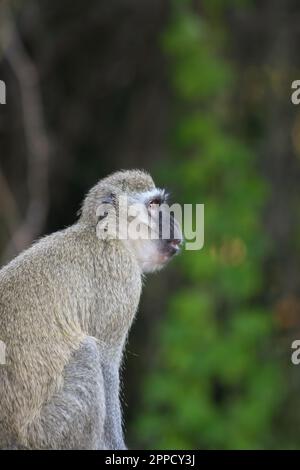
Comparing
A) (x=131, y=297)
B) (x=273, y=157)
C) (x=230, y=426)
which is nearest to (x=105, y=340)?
(x=131, y=297)

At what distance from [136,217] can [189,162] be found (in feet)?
14.9

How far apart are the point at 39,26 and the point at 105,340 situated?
603 centimetres

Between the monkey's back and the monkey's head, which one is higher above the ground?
the monkey's head

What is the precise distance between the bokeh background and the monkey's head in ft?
10.9

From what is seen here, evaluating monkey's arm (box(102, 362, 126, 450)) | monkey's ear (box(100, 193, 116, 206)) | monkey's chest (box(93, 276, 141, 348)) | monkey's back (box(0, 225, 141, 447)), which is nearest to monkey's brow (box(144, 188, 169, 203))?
monkey's ear (box(100, 193, 116, 206))

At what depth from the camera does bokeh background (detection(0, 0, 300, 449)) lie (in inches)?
402

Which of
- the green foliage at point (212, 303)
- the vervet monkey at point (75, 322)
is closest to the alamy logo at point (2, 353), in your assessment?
the vervet monkey at point (75, 322)

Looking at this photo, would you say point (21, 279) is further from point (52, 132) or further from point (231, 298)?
point (52, 132)

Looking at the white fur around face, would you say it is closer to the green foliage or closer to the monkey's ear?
the monkey's ear

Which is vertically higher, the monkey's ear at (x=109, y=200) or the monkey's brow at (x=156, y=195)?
the monkey's brow at (x=156, y=195)

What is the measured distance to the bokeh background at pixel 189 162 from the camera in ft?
33.5

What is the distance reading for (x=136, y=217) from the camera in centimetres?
611

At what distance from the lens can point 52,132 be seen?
37.6 feet

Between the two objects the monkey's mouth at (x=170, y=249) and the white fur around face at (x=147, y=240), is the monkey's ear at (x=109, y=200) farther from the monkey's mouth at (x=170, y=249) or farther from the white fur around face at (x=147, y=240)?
the monkey's mouth at (x=170, y=249)
